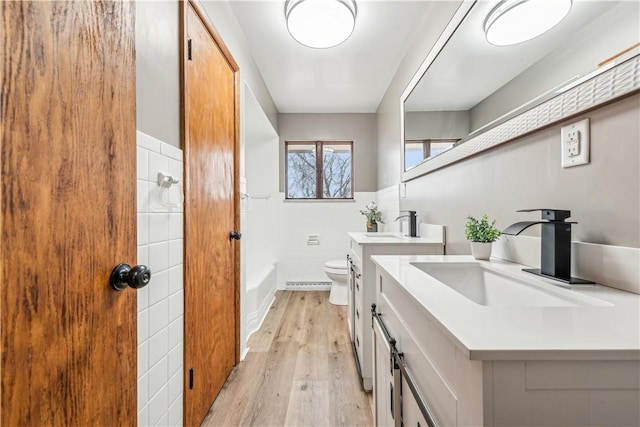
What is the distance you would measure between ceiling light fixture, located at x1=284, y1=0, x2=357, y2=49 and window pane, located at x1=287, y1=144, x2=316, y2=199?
1.96 meters

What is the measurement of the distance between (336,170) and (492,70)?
8.94ft

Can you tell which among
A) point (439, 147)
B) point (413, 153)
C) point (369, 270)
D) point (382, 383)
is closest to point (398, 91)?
point (413, 153)

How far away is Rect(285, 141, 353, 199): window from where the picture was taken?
12.6ft

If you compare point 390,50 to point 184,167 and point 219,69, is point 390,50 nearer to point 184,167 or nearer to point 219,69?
point 219,69

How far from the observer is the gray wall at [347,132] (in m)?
3.80

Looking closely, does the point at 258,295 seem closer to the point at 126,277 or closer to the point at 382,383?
the point at 382,383

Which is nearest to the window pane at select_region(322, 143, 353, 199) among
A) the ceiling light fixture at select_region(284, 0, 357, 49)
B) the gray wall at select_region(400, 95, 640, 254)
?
the ceiling light fixture at select_region(284, 0, 357, 49)

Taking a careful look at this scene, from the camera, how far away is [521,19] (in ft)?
3.26

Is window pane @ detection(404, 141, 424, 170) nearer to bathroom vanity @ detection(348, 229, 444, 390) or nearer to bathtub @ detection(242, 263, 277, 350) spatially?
bathroom vanity @ detection(348, 229, 444, 390)

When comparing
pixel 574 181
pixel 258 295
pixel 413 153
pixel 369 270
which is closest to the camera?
pixel 574 181

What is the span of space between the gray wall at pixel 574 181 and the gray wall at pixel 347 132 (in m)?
2.33

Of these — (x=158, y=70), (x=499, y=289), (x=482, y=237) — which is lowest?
(x=499, y=289)

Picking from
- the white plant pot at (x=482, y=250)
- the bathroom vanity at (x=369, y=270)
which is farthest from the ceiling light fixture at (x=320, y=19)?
the white plant pot at (x=482, y=250)

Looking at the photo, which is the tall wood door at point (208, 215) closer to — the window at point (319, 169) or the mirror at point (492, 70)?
the mirror at point (492, 70)
